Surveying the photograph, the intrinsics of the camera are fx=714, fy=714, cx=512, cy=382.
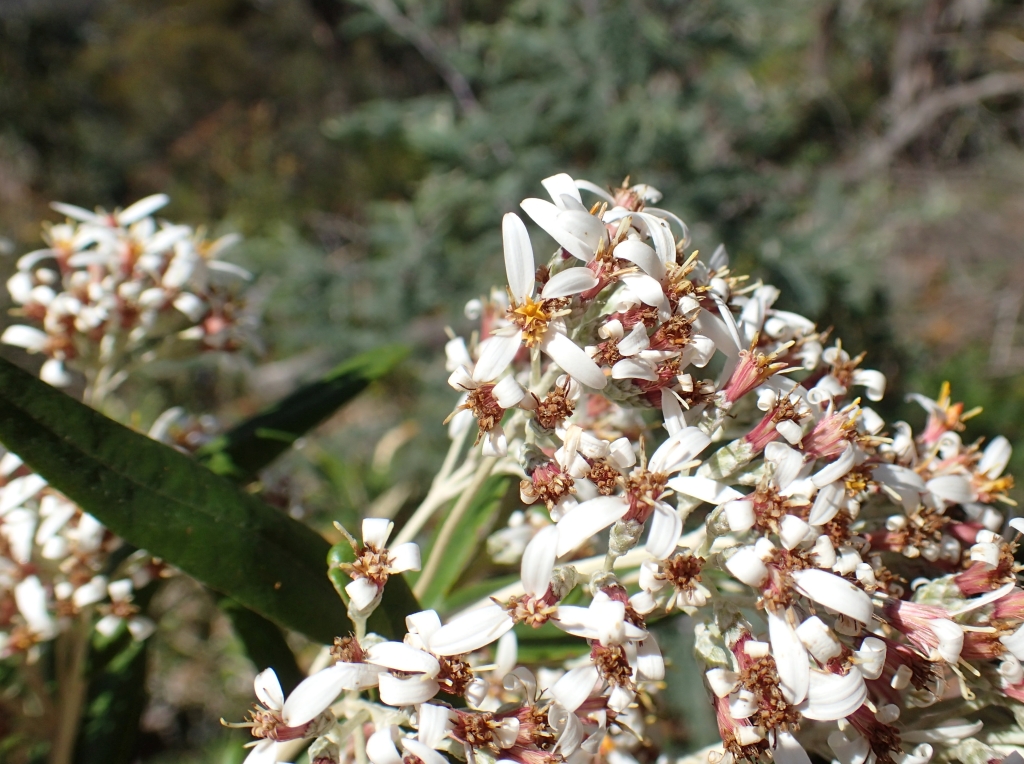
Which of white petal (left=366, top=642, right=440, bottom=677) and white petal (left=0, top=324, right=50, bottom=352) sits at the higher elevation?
white petal (left=0, top=324, right=50, bottom=352)

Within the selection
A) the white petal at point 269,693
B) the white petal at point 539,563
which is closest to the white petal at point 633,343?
the white petal at point 539,563

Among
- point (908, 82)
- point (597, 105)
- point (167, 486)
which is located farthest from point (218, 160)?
point (167, 486)

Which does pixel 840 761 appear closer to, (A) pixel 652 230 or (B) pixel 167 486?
(A) pixel 652 230

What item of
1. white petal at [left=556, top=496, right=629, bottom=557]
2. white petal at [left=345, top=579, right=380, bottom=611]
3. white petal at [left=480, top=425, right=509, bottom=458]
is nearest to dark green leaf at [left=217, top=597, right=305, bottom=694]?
white petal at [left=345, top=579, right=380, bottom=611]

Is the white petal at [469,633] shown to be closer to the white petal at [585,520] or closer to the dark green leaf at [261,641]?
the white petal at [585,520]

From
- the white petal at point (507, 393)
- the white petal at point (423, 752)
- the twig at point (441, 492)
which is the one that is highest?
the white petal at point (507, 393)

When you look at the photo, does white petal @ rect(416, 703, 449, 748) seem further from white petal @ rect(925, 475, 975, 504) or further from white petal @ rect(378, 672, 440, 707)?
white petal @ rect(925, 475, 975, 504)

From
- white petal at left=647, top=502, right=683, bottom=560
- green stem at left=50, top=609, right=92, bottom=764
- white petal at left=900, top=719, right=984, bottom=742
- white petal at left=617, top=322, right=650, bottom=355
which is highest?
white petal at left=617, top=322, right=650, bottom=355
